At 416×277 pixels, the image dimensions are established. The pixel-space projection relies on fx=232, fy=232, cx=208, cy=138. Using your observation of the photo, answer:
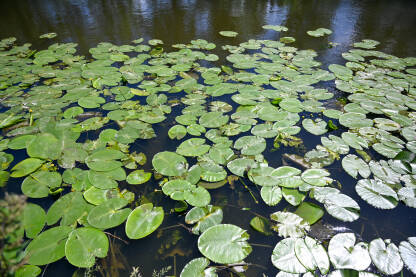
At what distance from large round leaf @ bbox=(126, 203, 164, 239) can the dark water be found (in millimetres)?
65

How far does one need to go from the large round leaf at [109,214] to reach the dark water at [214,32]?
0.23 ft

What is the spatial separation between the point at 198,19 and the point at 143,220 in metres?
5.03

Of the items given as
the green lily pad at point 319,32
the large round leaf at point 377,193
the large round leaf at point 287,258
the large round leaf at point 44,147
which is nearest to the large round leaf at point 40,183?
the large round leaf at point 44,147

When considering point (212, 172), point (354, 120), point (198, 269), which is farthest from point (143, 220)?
point (354, 120)

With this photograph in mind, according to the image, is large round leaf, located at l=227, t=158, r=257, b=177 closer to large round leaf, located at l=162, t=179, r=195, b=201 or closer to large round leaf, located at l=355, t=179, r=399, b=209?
large round leaf, located at l=162, t=179, r=195, b=201

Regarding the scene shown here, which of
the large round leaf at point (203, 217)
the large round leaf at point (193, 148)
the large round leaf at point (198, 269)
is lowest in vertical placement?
the large round leaf at point (198, 269)

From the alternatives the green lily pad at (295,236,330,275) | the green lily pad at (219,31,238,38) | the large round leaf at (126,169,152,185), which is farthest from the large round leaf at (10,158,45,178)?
the green lily pad at (219,31,238,38)

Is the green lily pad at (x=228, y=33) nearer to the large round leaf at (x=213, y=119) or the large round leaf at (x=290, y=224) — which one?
the large round leaf at (x=213, y=119)

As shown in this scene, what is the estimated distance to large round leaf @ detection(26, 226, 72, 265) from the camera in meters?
1.23

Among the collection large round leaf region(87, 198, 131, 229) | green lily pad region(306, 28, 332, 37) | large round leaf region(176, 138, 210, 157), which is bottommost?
large round leaf region(87, 198, 131, 229)

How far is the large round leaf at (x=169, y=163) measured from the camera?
1.70 m

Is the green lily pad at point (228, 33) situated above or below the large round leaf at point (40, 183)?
above

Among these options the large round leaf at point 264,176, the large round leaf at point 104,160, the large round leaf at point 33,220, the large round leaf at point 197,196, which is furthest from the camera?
the large round leaf at point 104,160

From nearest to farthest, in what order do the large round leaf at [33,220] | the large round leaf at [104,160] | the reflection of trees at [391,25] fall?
the large round leaf at [33,220]
the large round leaf at [104,160]
the reflection of trees at [391,25]
